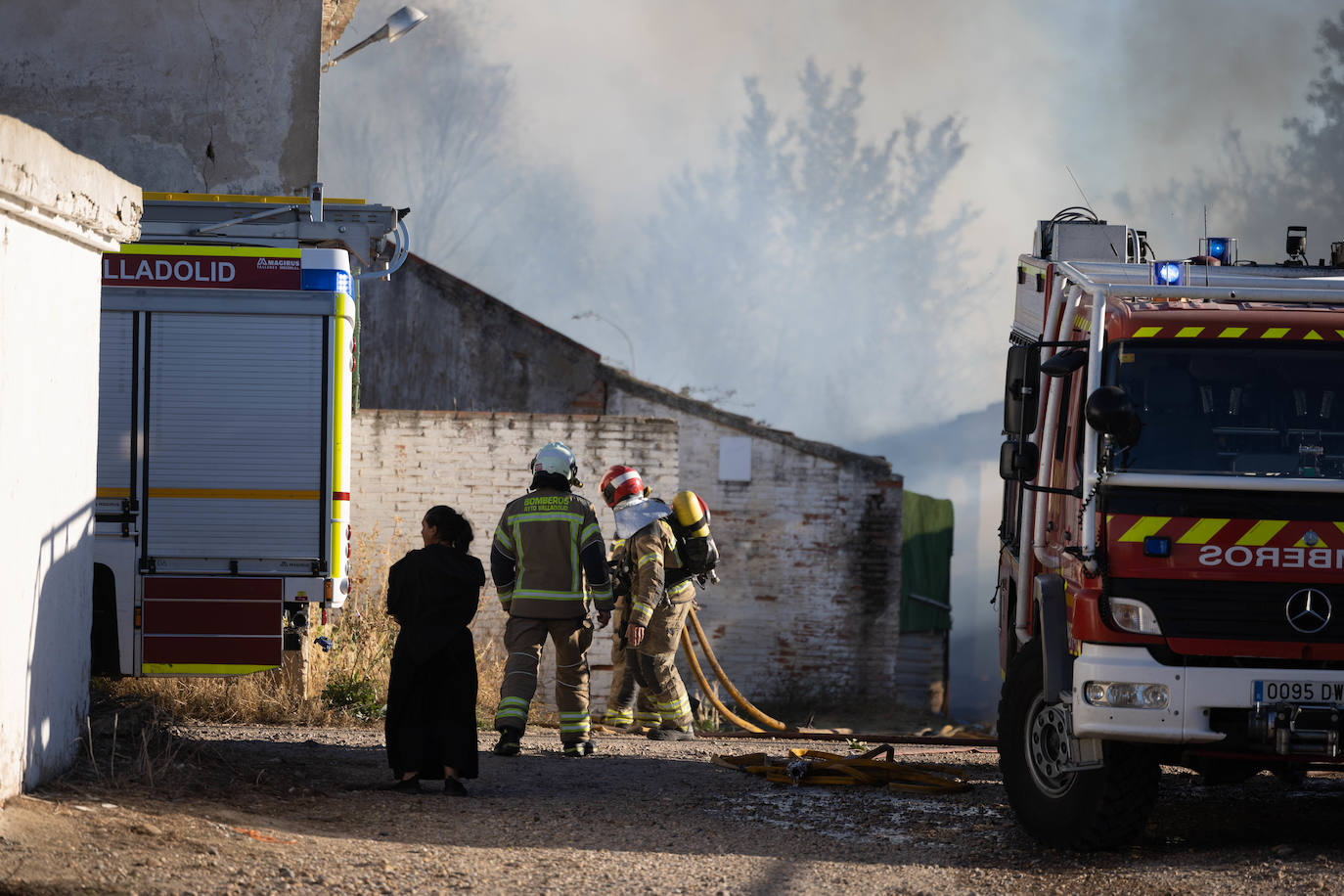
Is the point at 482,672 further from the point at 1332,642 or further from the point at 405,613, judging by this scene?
the point at 1332,642

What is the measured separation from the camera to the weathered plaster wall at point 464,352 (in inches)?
781

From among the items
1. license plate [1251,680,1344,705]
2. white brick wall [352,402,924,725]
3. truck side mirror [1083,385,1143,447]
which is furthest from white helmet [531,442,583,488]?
white brick wall [352,402,924,725]

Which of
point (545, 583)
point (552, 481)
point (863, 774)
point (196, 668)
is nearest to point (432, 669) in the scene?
point (545, 583)

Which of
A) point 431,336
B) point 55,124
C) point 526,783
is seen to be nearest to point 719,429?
point 431,336

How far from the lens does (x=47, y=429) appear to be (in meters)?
6.02

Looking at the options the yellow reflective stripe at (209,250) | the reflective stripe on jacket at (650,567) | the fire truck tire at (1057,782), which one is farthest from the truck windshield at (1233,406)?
the yellow reflective stripe at (209,250)

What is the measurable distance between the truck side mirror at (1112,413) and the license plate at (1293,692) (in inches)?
43.5

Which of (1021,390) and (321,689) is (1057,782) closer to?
(1021,390)

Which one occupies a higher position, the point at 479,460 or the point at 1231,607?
the point at 479,460

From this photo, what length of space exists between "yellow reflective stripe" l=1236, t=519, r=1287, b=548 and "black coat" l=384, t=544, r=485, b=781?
3497 mm

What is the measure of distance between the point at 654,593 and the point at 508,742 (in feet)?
4.75

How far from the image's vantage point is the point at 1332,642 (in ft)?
19.0

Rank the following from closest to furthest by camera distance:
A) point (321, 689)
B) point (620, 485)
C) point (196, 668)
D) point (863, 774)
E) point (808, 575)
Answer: point (863, 774) < point (196, 668) < point (620, 485) < point (321, 689) < point (808, 575)

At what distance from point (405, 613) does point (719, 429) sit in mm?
11764
